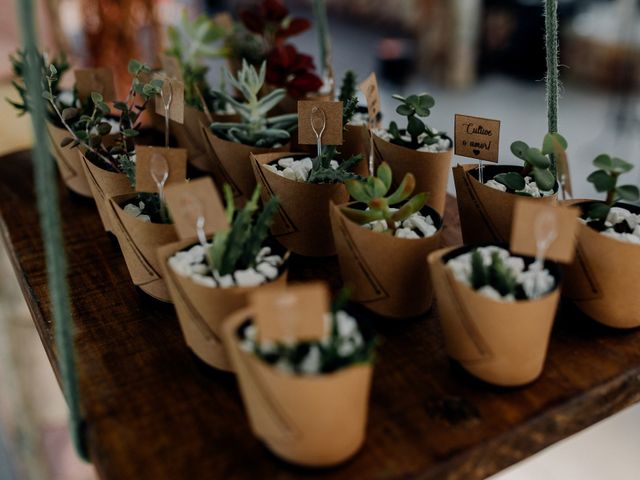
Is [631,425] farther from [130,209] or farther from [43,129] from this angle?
[43,129]

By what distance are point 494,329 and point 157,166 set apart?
1.90 ft

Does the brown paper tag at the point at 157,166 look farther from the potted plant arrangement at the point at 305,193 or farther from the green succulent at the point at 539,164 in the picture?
the green succulent at the point at 539,164

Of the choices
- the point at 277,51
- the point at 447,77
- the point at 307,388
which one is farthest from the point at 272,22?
the point at 447,77

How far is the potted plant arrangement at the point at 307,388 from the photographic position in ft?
2.44

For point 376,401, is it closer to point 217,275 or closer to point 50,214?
point 217,275

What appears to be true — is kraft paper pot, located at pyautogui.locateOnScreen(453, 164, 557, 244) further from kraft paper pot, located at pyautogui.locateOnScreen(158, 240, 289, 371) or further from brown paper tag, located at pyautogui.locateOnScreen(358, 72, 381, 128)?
kraft paper pot, located at pyautogui.locateOnScreen(158, 240, 289, 371)

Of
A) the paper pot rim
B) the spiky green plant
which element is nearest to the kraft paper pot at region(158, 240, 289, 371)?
the paper pot rim

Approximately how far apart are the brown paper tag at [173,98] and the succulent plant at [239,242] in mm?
363

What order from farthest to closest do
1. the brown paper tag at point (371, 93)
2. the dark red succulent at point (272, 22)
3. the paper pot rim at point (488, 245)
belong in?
the dark red succulent at point (272, 22) → the brown paper tag at point (371, 93) → the paper pot rim at point (488, 245)

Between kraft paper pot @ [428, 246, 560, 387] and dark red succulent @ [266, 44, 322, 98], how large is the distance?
872mm

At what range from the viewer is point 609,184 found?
1003mm

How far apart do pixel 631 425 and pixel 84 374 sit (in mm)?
1991

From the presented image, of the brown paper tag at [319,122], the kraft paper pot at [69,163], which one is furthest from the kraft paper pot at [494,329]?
the kraft paper pot at [69,163]

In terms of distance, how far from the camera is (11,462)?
219 centimetres
